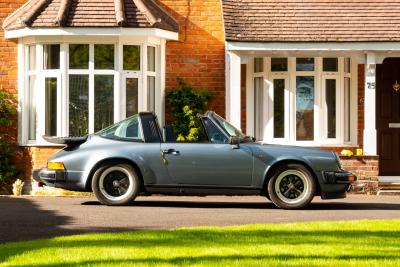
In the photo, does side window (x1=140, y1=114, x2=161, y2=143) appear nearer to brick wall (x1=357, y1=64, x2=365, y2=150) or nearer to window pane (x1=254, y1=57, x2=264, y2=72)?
window pane (x1=254, y1=57, x2=264, y2=72)

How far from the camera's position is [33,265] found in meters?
9.02

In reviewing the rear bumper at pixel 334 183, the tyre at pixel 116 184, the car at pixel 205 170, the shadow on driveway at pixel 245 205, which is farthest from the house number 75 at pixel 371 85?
the tyre at pixel 116 184

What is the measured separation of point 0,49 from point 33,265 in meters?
12.6

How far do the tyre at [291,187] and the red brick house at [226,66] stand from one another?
4.84 metres

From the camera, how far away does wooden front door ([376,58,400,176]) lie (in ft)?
73.6

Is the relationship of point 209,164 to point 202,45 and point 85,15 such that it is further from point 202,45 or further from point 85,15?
point 202,45

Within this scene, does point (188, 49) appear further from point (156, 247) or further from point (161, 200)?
point (156, 247)

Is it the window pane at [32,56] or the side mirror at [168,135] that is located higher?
the window pane at [32,56]

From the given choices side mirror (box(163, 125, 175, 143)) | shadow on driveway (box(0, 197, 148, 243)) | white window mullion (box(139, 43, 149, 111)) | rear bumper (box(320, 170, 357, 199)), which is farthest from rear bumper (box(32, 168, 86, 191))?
white window mullion (box(139, 43, 149, 111))

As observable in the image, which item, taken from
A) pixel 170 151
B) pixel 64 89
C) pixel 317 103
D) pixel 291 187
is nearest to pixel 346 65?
pixel 317 103

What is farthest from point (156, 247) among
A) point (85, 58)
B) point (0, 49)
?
point (0, 49)

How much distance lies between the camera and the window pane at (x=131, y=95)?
66.8 ft

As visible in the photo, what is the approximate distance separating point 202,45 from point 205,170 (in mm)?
6360

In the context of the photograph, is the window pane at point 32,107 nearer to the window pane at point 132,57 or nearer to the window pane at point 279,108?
the window pane at point 132,57
